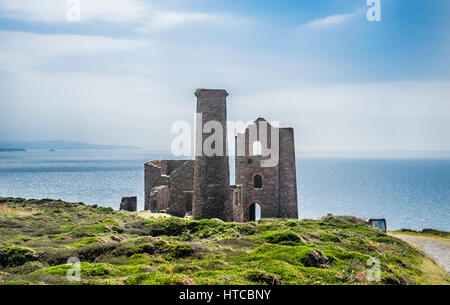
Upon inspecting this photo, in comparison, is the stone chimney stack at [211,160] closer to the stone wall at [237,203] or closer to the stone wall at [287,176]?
the stone wall at [237,203]

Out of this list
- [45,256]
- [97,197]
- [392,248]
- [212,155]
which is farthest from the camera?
[97,197]

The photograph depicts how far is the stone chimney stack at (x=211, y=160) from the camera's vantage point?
29.4 meters

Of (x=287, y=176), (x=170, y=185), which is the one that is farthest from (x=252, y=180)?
(x=170, y=185)

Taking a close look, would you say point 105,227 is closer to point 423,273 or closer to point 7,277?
point 7,277

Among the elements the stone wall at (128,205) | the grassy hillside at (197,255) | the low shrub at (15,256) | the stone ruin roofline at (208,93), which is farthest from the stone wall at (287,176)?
the low shrub at (15,256)

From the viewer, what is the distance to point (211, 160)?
29703mm

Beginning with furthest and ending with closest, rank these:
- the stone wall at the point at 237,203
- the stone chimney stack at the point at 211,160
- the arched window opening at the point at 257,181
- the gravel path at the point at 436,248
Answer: the arched window opening at the point at 257,181
the stone wall at the point at 237,203
the stone chimney stack at the point at 211,160
the gravel path at the point at 436,248

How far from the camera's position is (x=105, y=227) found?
26.1 m

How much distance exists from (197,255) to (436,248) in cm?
2227

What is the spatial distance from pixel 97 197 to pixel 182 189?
61.7 metres

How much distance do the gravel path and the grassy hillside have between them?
1.46 meters

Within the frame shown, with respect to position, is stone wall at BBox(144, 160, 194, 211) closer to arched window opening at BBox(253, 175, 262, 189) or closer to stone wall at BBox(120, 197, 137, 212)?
stone wall at BBox(120, 197, 137, 212)

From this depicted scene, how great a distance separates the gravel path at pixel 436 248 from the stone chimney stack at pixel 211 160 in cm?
1415
